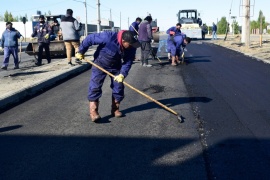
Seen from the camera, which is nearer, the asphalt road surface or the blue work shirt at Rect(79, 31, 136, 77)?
the asphalt road surface

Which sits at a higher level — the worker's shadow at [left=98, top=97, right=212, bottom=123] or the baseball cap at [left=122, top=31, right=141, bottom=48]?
the baseball cap at [left=122, top=31, right=141, bottom=48]

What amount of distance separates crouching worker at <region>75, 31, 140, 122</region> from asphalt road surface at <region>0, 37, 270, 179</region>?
0.36 m

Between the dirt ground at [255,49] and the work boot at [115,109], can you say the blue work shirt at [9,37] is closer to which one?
the work boot at [115,109]

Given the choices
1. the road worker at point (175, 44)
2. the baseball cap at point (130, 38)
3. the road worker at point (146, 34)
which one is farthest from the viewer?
the road worker at point (175, 44)

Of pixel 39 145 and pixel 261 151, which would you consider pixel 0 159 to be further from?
pixel 261 151

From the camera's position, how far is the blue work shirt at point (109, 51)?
5.10 metres

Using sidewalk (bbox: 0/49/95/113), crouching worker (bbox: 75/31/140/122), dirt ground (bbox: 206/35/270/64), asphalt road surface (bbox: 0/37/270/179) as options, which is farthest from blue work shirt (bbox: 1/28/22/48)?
dirt ground (bbox: 206/35/270/64)

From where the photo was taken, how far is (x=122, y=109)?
20.0 ft

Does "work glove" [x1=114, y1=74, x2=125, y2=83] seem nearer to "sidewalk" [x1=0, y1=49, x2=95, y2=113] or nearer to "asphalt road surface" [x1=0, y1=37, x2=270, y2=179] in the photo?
"asphalt road surface" [x1=0, y1=37, x2=270, y2=179]

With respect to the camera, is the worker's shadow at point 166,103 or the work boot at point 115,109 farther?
the worker's shadow at point 166,103

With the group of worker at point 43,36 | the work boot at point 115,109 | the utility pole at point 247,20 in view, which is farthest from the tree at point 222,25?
the work boot at point 115,109

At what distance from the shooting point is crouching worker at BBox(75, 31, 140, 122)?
507cm

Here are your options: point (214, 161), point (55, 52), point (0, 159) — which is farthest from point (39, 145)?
point (55, 52)

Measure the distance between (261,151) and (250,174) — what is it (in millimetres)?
702
